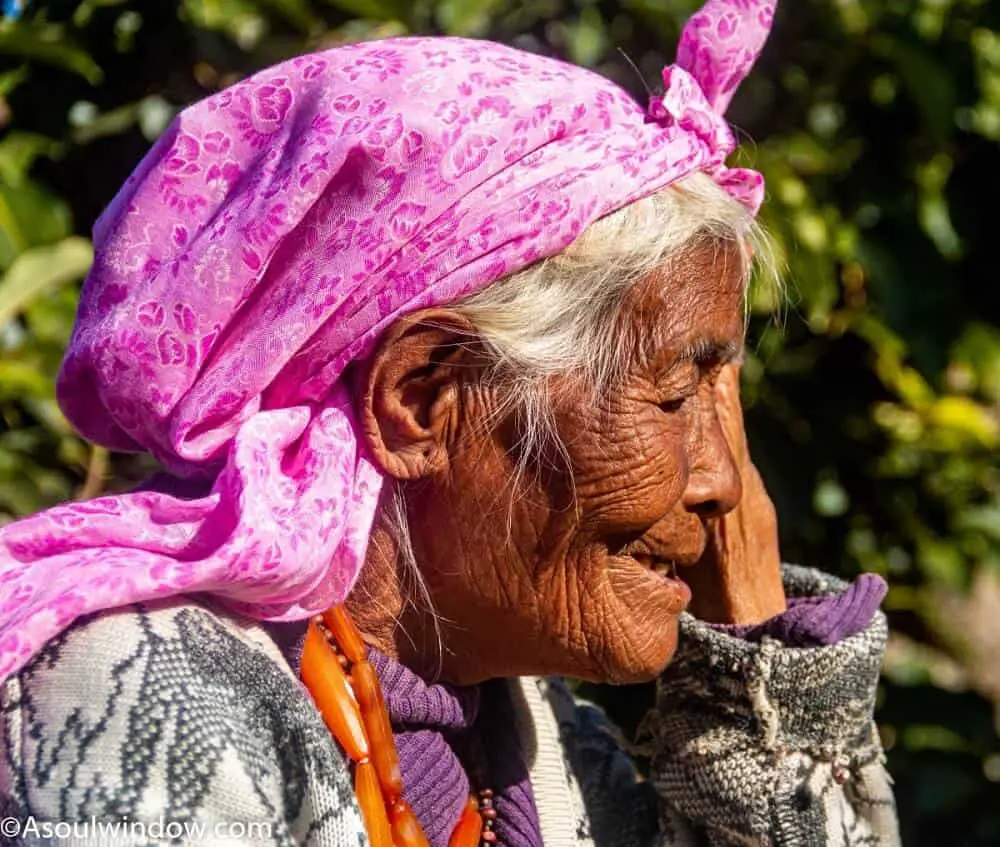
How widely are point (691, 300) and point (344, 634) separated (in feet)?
2.01

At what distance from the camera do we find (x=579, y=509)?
1888 millimetres

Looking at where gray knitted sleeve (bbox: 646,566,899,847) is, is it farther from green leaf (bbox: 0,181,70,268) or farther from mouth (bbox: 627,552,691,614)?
green leaf (bbox: 0,181,70,268)

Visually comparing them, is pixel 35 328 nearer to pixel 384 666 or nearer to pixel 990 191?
pixel 384 666

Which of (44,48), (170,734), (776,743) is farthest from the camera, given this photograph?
(44,48)

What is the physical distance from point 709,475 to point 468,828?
0.57 metres

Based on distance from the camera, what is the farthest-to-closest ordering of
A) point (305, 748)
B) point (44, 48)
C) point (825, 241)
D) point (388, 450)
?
point (825, 241)
point (44, 48)
point (388, 450)
point (305, 748)

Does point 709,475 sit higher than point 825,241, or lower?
higher

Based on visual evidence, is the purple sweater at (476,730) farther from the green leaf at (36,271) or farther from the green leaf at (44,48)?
the green leaf at (44,48)

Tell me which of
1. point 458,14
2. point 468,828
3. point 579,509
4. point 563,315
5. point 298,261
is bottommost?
point 468,828

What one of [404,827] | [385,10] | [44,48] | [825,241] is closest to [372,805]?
[404,827]

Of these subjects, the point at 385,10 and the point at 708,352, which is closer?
the point at 708,352

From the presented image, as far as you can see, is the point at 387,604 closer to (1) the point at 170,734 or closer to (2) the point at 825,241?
(1) the point at 170,734

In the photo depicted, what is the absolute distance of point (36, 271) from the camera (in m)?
2.89

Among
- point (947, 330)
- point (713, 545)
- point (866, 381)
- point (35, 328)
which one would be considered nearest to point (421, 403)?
point (713, 545)
